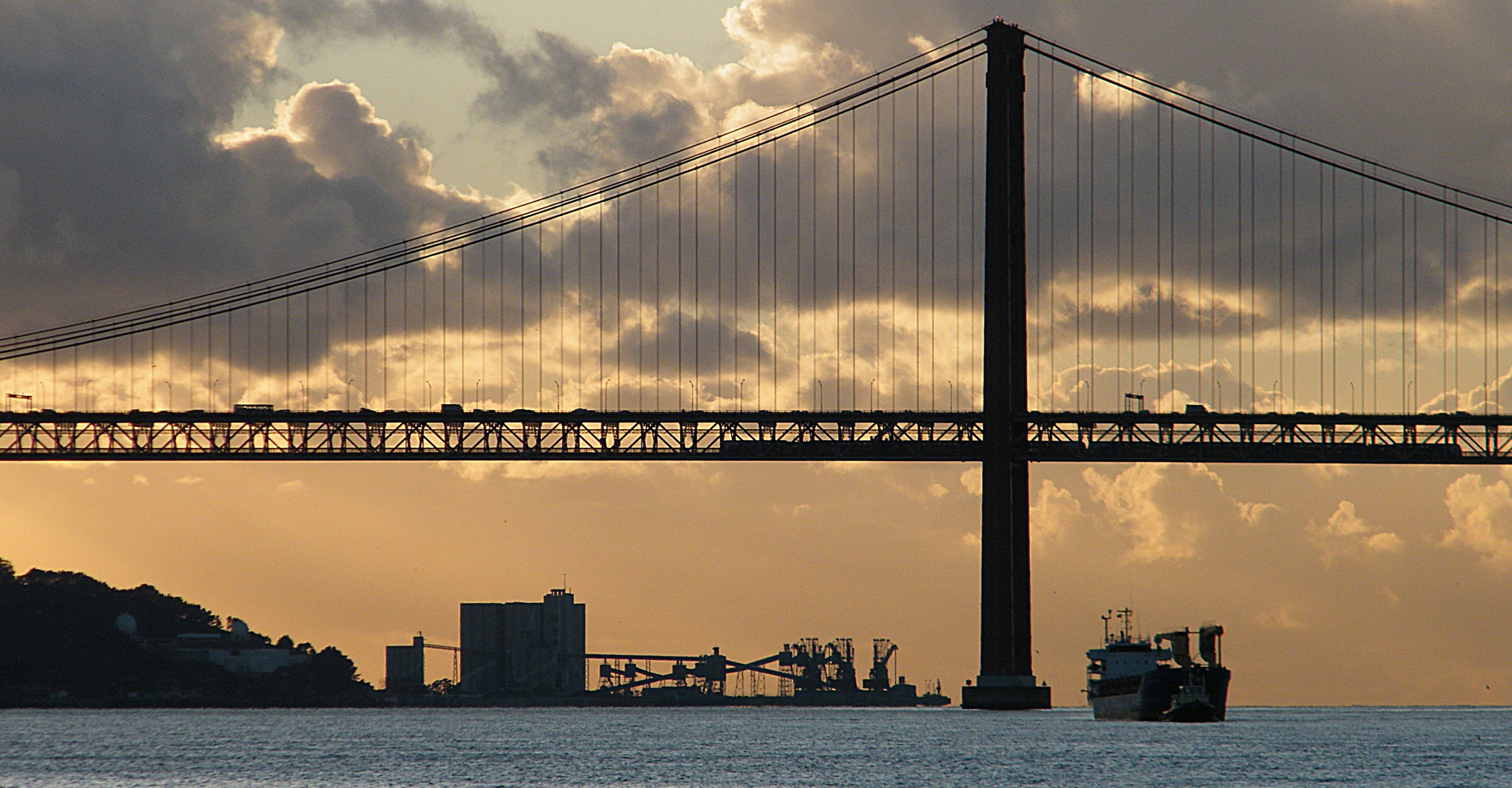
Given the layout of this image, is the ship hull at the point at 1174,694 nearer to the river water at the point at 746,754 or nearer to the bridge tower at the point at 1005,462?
the river water at the point at 746,754

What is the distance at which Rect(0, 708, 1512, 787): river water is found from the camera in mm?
84438

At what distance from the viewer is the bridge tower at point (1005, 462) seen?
10862 centimetres

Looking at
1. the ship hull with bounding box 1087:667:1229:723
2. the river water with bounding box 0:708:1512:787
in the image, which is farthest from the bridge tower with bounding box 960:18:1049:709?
the ship hull with bounding box 1087:667:1229:723

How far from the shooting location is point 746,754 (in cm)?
10419

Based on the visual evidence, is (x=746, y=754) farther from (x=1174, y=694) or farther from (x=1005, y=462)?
(x=1174, y=694)

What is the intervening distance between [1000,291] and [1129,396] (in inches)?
334

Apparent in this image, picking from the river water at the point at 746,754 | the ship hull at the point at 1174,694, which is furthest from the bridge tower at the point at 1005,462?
the ship hull at the point at 1174,694

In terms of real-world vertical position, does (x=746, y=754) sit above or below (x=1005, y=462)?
below

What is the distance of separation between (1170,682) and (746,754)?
124ft

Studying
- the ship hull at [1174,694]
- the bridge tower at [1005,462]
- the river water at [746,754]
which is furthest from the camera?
the ship hull at [1174,694]

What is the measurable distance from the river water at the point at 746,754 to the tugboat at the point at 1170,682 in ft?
4.89

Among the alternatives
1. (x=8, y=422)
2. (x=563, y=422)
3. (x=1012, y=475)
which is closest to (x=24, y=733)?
(x=8, y=422)

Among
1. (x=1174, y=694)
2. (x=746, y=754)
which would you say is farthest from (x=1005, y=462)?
(x=1174, y=694)

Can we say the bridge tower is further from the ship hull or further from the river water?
the ship hull
